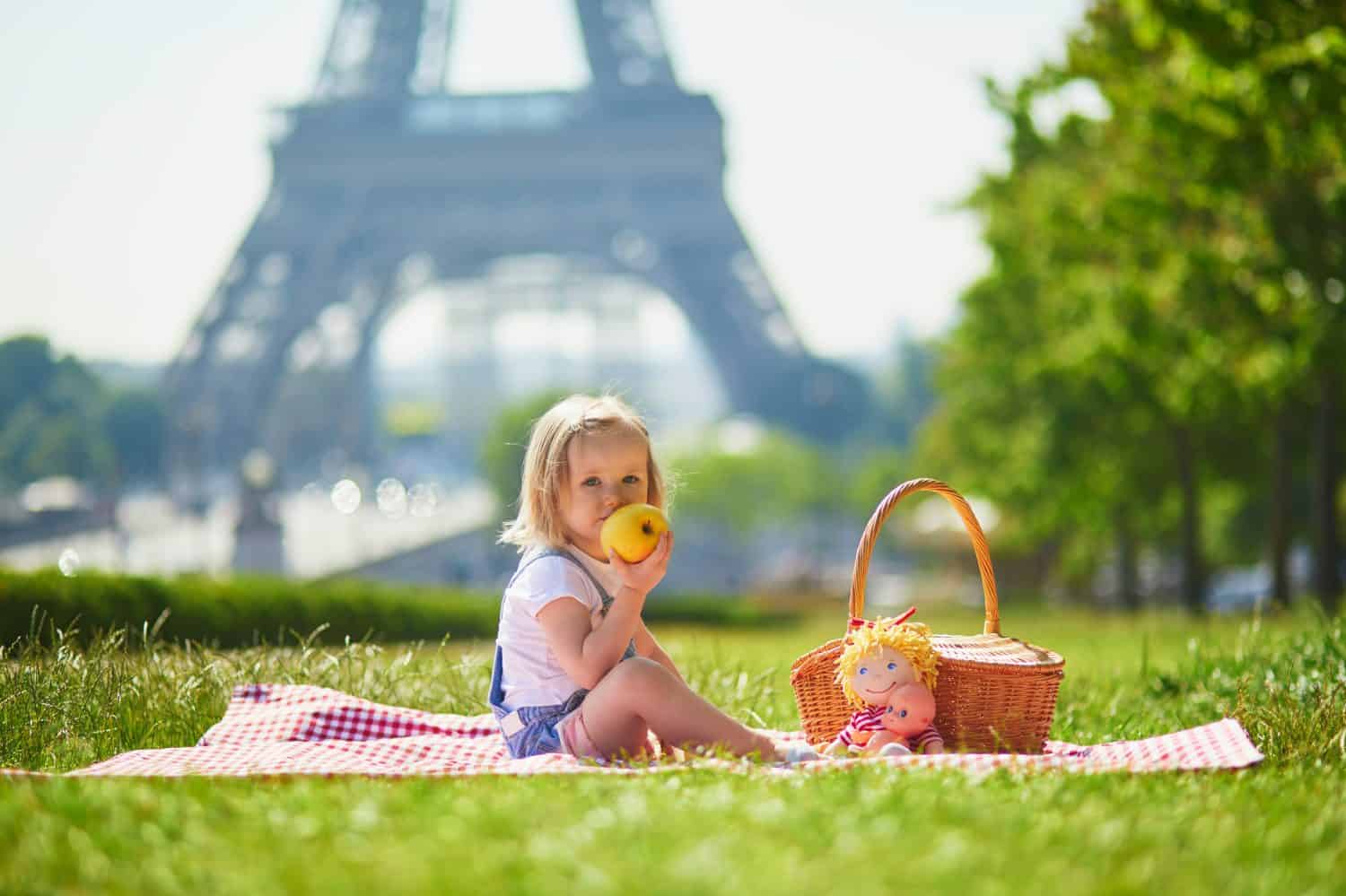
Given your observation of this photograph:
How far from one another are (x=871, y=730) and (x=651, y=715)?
58cm

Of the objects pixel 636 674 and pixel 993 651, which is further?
pixel 993 651

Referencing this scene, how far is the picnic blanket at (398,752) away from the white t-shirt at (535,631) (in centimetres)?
18

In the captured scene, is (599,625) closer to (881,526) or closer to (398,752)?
(398,752)

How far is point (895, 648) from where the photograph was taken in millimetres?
3568

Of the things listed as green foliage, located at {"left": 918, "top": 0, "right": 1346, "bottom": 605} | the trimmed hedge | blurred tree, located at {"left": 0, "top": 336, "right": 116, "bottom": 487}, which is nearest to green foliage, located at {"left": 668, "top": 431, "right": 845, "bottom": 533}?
blurred tree, located at {"left": 0, "top": 336, "right": 116, "bottom": 487}

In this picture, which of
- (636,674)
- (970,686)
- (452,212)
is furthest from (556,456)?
(452,212)

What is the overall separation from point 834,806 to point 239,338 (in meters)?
31.7

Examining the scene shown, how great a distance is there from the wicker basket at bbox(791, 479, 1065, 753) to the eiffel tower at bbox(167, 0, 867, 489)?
2938 cm

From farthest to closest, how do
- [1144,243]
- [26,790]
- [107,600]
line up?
[1144,243] < [107,600] < [26,790]

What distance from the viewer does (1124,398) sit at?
13.9m

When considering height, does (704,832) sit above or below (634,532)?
below

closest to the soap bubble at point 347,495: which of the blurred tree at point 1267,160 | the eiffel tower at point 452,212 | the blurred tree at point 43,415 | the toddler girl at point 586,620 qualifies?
the eiffel tower at point 452,212

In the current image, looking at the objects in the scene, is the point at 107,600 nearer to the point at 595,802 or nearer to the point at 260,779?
the point at 260,779

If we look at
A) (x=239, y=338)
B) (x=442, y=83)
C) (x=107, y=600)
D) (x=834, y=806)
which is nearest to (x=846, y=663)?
(x=834, y=806)
